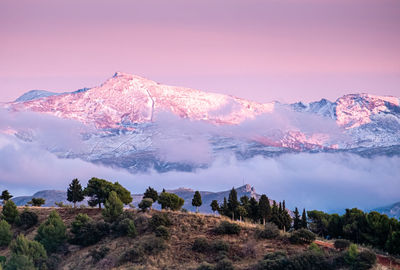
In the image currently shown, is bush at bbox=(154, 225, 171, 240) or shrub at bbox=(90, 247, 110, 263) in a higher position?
bush at bbox=(154, 225, 171, 240)

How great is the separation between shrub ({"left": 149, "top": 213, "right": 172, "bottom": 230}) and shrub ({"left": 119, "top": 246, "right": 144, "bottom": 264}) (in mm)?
7985

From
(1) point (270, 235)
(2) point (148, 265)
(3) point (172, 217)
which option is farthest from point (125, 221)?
(1) point (270, 235)

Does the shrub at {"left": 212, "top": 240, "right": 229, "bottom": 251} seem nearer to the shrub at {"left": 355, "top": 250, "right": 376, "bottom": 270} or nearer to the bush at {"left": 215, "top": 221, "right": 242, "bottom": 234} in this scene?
the bush at {"left": 215, "top": 221, "right": 242, "bottom": 234}

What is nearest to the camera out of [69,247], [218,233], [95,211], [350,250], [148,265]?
[350,250]

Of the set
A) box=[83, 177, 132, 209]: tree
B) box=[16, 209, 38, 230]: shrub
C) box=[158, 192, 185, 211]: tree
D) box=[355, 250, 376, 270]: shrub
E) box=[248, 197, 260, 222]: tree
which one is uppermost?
box=[83, 177, 132, 209]: tree

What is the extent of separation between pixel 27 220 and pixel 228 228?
148 ft

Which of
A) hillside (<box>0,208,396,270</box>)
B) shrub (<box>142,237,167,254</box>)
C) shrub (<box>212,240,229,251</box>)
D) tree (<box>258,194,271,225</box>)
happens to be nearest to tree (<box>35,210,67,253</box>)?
hillside (<box>0,208,396,270</box>)

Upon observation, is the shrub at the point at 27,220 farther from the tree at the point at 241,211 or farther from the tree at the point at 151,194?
the tree at the point at 241,211

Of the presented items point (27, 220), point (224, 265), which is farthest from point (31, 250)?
point (224, 265)

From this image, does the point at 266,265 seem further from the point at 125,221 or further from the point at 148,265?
the point at 125,221

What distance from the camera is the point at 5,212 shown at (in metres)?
126

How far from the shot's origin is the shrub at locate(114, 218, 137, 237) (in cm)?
10372

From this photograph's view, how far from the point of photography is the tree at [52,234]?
354ft

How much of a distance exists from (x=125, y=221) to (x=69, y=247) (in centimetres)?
1168
